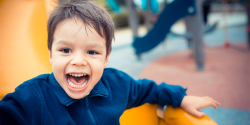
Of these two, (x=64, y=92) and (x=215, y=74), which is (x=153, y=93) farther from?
(x=215, y=74)

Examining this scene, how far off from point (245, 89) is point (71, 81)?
1.65 m

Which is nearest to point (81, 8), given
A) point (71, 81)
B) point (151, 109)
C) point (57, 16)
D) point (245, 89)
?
point (57, 16)

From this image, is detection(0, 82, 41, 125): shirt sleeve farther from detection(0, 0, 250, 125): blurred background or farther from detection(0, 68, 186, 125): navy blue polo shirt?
detection(0, 0, 250, 125): blurred background

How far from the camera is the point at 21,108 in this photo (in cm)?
54

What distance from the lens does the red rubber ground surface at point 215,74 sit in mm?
1588

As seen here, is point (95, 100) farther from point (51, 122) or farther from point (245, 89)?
point (245, 89)

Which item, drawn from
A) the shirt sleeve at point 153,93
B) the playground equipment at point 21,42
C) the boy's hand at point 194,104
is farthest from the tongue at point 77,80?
the playground equipment at point 21,42

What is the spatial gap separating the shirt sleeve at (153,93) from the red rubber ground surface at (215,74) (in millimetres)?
877

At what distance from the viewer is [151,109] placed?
2.85ft

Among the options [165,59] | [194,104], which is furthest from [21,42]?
[165,59]

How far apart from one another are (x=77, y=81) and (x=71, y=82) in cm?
2

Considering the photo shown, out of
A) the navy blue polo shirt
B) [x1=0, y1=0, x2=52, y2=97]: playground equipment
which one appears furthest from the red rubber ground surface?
[x1=0, y1=0, x2=52, y2=97]: playground equipment

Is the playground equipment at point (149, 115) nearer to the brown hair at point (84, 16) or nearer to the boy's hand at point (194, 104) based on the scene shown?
the boy's hand at point (194, 104)

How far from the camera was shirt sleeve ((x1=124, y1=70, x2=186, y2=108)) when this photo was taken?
776 millimetres
